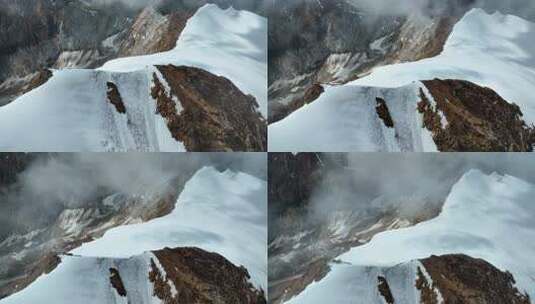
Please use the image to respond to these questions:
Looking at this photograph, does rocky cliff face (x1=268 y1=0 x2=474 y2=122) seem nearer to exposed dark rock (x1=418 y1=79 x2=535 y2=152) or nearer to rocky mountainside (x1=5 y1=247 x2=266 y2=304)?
exposed dark rock (x1=418 y1=79 x2=535 y2=152)

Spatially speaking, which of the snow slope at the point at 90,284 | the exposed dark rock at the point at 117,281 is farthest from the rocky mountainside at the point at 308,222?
the exposed dark rock at the point at 117,281

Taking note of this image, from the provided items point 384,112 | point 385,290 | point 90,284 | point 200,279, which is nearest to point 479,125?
point 384,112

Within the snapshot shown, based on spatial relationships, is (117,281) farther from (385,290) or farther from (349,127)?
(349,127)

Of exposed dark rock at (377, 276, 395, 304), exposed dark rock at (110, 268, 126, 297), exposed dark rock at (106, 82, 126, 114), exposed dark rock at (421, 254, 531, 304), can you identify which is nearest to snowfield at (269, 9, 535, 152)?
exposed dark rock at (421, 254, 531, 304)

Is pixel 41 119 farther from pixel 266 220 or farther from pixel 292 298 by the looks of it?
pixel 292 298

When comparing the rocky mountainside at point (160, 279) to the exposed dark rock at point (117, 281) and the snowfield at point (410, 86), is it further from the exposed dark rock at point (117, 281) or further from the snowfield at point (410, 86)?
the snowfield at point (410, 86)

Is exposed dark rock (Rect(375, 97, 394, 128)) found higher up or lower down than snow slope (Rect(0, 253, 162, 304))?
higher up
